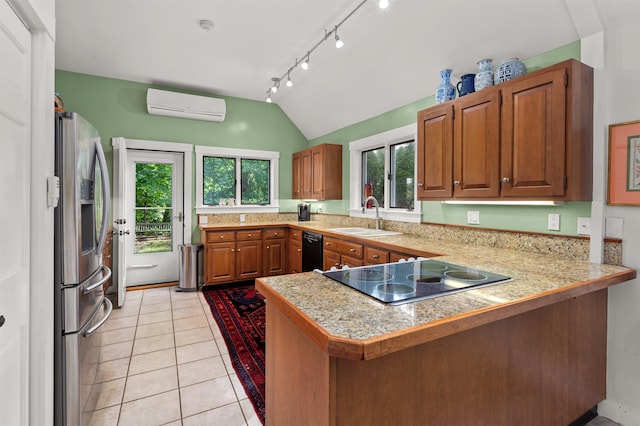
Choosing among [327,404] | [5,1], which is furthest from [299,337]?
[5,1]

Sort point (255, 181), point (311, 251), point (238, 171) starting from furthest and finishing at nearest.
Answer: point (255, 181) → point (238, 171) → point (311, 251)

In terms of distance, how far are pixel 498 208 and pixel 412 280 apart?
1.54 meters

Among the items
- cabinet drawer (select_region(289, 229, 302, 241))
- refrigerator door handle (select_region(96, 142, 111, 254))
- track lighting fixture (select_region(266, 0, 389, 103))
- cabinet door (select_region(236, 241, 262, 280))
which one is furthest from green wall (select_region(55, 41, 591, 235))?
refrigerator door handle (select_region(96, 142, 111, 254))

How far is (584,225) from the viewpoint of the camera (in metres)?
2.03

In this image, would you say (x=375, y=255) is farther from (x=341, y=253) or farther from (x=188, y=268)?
(x=188, y=268)

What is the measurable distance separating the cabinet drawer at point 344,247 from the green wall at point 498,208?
0.80 metres

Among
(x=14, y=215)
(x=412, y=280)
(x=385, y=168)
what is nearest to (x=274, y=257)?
(x=385, y=168)

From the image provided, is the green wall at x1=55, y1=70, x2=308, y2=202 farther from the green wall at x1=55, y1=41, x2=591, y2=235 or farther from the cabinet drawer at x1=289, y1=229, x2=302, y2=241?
the cabinet drawer at x1=289, y1=229, x2=302, y2=241

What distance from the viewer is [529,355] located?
60.0 inches

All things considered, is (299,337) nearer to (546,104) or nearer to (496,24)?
(546,104)

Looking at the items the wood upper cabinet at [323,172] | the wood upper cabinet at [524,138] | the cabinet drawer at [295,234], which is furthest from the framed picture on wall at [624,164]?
the cabinet drawer at [295,234]

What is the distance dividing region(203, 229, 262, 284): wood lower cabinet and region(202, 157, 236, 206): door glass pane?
88 centimetres

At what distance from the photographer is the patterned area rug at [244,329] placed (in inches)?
88.1

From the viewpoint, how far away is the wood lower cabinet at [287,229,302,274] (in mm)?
4520
